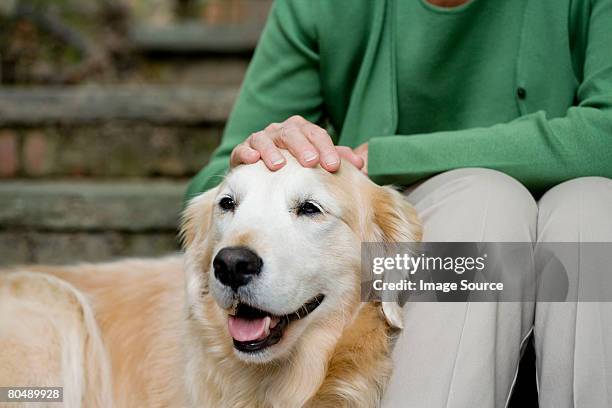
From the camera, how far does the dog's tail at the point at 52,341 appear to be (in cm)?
220

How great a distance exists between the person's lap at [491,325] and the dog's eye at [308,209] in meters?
0.30

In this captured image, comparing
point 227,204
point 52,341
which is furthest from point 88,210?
point 227,204

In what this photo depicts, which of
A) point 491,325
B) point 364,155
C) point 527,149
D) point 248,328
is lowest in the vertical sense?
point 248,328

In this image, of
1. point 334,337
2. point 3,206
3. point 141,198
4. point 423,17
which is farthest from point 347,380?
point 3,206

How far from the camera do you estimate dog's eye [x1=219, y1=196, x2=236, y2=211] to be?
1993 millimetres

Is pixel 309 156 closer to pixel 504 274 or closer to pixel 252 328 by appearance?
pixel 252 328

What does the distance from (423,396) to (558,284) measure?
40cm

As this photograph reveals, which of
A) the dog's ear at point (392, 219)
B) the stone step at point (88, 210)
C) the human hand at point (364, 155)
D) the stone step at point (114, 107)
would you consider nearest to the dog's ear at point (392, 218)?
the dog's ear at point (392, 219)

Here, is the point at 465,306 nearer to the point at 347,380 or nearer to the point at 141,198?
the point at 347,380

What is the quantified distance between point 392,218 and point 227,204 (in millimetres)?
448

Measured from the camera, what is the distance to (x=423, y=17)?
2.32 m

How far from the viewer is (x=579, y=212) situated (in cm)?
173

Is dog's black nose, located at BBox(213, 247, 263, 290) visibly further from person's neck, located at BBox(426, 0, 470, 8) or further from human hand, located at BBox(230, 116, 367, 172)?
person's neck, located at BBox(426, 0, 470, 8)

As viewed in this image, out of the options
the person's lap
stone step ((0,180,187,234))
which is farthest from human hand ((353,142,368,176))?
stone step ((0,180,187,234))
